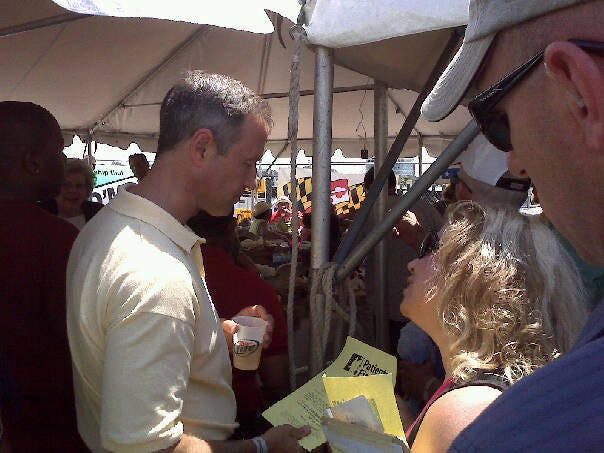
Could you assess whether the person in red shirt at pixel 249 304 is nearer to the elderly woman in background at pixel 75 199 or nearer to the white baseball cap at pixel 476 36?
the white baseball cap at pixel 476 36

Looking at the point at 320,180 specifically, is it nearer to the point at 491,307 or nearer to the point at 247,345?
the point at 247,345

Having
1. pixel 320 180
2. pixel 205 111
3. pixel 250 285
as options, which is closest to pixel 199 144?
pixel 205 111

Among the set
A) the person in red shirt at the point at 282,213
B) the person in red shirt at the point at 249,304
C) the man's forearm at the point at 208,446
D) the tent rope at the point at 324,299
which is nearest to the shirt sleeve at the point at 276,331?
the person in red shirt at the point at 249,304

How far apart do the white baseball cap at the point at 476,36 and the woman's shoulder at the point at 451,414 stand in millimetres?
554

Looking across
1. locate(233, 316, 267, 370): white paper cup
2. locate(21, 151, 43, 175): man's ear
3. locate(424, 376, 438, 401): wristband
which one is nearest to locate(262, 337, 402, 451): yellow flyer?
locate(233, 316, 267, 370): white paper cup

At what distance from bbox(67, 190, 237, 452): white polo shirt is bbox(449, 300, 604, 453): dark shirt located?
705 millimetres

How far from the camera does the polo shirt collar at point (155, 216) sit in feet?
3.98

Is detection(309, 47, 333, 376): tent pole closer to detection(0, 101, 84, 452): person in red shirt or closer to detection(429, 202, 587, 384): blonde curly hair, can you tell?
detection(429, 202, 587, 384): blonde curly hair

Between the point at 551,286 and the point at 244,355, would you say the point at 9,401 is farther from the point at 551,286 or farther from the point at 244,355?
the point at 551,286

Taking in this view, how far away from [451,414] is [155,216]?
782 mm

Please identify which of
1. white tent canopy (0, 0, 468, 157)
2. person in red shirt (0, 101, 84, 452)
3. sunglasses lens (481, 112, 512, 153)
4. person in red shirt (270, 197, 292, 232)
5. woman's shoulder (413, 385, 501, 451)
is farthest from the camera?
person in red shirt (270, 197, 292, 232)

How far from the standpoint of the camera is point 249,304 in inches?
76.1

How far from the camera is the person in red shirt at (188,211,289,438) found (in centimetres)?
177

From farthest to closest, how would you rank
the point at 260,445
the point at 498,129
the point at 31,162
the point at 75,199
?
the point at 75,199
the point at 31,162
the point at 260,445
the point at 498,129
